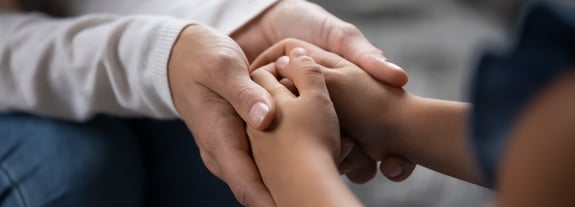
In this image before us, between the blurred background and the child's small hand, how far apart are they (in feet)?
0.81

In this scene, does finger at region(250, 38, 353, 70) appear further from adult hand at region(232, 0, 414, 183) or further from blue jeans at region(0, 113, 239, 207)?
blue jeans at region(0, 113, 239, 207)

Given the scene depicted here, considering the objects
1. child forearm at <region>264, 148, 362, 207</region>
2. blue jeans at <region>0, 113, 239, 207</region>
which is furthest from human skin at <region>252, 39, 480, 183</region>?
blue jeans at <region>0, 113, 239, 207</region>

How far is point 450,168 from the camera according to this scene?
0.62m

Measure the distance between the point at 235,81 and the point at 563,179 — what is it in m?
0.38

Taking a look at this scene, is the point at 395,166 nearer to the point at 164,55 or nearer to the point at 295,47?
the point at 295,47

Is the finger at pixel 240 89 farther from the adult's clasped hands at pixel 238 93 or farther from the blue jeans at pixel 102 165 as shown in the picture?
the blue jeans at pixel 102 165

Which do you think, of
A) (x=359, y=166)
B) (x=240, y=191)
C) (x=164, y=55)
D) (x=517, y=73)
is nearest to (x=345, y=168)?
(x=359, y=166)

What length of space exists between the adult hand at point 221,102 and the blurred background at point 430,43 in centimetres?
25

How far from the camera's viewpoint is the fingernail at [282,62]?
0.67 m

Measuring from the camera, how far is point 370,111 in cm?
63

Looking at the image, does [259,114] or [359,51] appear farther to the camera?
[359,51]

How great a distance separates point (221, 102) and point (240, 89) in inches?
1.7

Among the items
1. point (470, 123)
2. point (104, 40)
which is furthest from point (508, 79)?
point (104, 40)

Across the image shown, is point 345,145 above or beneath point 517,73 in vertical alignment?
beneath
